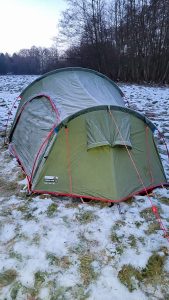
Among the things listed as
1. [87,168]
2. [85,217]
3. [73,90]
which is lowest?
[85,217]

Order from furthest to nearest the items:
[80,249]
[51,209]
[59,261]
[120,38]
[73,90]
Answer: [120,38]
[73,90]
[51,209]
[80,249]
[59,261]

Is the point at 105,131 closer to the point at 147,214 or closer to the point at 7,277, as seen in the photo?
the point at 147,214

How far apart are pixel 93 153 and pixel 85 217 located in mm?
1026

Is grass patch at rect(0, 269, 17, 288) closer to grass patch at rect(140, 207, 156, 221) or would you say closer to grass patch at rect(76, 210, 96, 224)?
grass patch at rect(76, 210, 96, 224)

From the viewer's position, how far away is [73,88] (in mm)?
5594

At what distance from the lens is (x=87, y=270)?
3.11 m

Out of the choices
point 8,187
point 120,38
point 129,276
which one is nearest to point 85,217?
point 129,276

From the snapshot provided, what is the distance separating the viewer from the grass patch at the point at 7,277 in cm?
293

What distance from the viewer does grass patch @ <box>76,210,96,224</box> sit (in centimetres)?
393

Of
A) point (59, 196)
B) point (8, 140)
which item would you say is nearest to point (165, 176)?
point (59, 196)

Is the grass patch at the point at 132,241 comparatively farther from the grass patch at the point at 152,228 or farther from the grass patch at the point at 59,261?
the grass patch at the point at 59,261

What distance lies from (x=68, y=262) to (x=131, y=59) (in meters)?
19.4

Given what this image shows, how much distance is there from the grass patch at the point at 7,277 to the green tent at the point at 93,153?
5.25 feet

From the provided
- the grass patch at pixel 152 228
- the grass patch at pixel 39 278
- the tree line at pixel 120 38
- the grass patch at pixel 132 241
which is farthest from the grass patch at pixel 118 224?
the tree line at pixel 120 38
